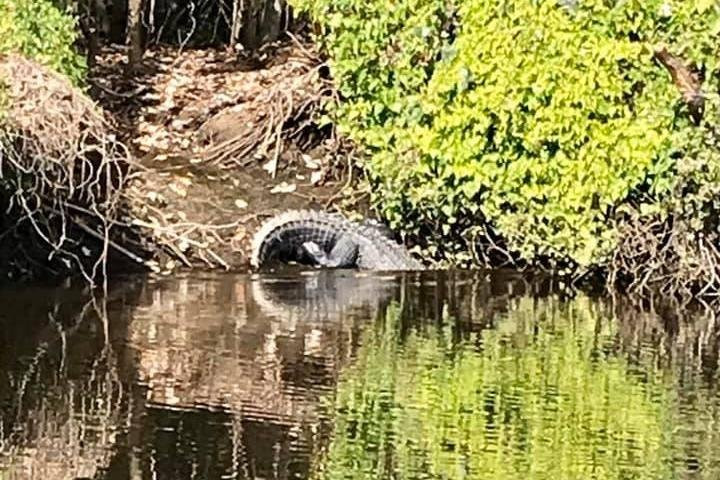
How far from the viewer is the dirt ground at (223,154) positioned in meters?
13.2

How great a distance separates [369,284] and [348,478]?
5.46 meters

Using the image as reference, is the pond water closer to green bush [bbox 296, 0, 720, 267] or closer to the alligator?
the alligator

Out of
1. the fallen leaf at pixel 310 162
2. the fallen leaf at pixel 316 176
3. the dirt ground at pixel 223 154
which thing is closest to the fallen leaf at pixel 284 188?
the dirt ground at pixel 223 154

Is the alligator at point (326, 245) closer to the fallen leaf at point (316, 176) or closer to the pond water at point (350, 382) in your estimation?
the pond water at point (350, 382)

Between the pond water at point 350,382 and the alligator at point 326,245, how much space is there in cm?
48

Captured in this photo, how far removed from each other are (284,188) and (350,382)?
5.43 metres

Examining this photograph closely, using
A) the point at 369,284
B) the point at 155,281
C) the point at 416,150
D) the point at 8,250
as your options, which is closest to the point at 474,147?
the point at 416,150

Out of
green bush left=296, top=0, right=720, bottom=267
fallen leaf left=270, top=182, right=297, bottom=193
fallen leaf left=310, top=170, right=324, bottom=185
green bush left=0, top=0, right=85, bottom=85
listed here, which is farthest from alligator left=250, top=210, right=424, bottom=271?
green bush left=0, top=0, right=85, bottom=85

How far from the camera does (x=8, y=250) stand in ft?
40.4

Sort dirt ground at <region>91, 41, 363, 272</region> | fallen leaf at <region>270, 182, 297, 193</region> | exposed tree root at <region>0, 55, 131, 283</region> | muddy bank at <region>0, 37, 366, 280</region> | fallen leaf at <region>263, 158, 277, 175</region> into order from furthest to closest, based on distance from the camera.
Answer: fallen leaf at <region>263, 158, 277, 175</region>
fallen leaf at <region>270, 182, 297, 193</region>
dirt ground at <region>91, 41, 363, 272</region>
muddy bank at <region>0, 37, 366, 280</region>
exposed tree root at <region>0, 55, 131, 283</region>

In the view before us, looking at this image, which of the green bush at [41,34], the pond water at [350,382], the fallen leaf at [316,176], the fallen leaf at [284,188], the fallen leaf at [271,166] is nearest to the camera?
the pond water at [350,382]

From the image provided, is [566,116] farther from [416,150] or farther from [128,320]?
[128,320]

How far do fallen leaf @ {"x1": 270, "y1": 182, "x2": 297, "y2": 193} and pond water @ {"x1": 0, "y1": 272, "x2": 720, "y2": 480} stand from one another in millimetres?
1715

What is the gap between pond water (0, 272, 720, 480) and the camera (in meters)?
7.48
